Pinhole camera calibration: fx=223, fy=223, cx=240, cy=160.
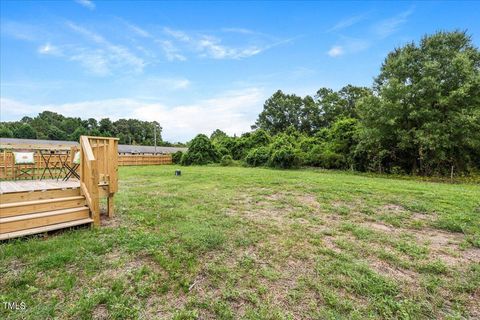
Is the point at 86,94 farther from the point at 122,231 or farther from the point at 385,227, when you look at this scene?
the point at 385,227

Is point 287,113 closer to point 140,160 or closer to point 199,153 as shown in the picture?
point 199,153

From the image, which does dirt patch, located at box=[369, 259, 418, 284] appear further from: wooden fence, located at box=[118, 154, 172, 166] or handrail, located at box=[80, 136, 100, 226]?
wooden fence, located at box=[118, 154, 172, 166]

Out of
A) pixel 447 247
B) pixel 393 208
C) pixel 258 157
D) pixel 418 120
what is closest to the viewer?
pixel 447 247

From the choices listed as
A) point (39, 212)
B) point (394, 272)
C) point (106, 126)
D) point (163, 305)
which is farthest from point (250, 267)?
point (106, 126)

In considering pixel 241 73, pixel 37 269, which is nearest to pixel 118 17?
pixel 241 73

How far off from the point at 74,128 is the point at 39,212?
6024 cm

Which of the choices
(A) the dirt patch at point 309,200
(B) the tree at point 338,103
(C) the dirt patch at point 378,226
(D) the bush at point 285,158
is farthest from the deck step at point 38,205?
(B) the tree at point 338,103

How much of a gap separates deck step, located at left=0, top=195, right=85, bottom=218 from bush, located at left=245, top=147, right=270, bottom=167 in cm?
1524

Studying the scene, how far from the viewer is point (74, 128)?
168 feet

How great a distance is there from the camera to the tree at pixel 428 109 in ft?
37.4

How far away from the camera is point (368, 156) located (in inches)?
566

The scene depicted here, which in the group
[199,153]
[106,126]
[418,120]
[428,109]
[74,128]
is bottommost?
[199,153]

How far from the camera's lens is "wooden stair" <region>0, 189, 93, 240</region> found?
283cm

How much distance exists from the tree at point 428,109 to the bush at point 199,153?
12.7m
